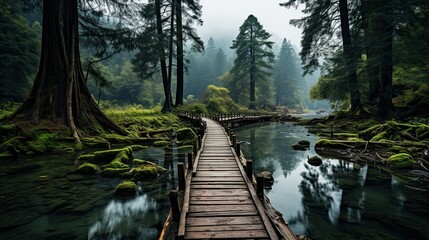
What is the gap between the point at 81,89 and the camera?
15.5 meters

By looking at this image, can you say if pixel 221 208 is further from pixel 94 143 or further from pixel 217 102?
pixel 217 102

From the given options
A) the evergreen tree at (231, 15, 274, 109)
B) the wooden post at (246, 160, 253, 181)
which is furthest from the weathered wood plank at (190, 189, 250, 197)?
the evergreen tree at (231, 15, 274, 109)

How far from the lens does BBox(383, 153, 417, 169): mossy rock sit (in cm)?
1012

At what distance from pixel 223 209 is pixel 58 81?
14073 millimetres

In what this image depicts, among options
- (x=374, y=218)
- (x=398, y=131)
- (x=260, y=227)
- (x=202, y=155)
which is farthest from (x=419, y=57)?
(x=260, y=227)

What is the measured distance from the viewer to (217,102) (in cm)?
3828

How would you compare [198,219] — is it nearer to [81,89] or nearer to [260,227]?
[260,227]

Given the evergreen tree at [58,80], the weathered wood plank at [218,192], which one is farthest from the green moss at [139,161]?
the weathered wood plank at [218,192]

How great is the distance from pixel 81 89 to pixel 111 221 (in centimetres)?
1217

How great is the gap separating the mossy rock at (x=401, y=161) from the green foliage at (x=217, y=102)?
27.5 meters

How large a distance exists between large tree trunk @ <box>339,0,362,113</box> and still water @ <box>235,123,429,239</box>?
11.2 m

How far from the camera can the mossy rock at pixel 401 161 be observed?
10.1 metres

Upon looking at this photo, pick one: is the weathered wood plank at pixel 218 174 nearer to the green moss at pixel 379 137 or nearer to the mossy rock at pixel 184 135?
the green moss at pixel 379 137

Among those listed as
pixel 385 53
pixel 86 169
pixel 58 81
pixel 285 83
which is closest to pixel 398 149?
pixel 385 53
